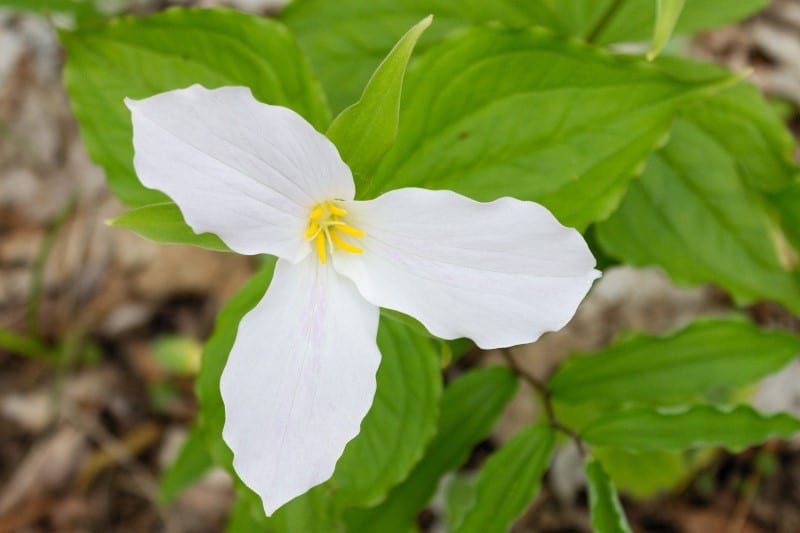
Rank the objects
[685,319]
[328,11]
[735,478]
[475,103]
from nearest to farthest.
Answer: [475,103] → [328,11] → [735,478] → [685,319]

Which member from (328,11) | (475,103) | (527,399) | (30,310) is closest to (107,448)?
(30,310)

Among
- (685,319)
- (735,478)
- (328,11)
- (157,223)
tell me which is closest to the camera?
(157,223)

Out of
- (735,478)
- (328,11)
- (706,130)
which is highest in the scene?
(328,11)

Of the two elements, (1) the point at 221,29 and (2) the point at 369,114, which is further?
(1) the point at 221,29

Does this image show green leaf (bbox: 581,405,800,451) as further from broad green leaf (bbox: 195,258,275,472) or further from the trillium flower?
broad green leaf (bbox: 195,258,275,472)

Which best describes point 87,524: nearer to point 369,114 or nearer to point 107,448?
point 107,448

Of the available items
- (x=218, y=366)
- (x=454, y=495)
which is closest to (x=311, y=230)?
(x=218, y=366)

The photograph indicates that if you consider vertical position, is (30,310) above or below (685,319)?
below
